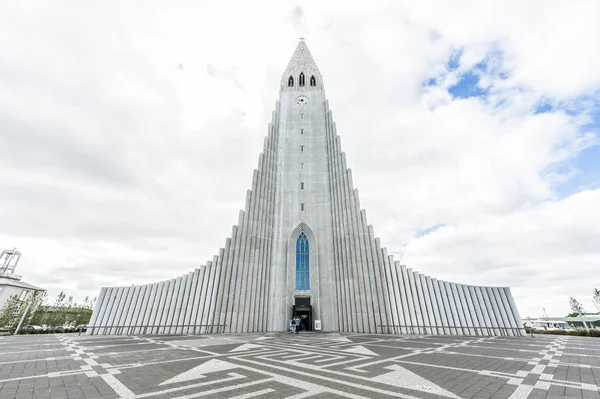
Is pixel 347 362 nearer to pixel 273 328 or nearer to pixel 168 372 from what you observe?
pixel 168 372

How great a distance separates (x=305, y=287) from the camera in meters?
27.7

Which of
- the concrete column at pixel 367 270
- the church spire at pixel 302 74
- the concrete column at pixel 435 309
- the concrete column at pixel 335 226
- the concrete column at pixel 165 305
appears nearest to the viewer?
the concrete column at pixel 435 309

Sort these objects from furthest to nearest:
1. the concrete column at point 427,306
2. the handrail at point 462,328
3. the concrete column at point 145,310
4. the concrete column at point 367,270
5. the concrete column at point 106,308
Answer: the concrete column at point 106,308 → the concrete column at point 145,310 → the concrete column at point 427,306 → the concrete column at point 367,270 → the handrail at point 462,328

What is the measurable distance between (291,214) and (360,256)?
9604 mm

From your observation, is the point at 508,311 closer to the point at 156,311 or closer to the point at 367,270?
the point at 367,270

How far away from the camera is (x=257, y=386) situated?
238 inches

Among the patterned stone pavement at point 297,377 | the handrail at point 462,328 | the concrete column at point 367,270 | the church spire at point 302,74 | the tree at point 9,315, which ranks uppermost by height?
the church spire at point 302,74

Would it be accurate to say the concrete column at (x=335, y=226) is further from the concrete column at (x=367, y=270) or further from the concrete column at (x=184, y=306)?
the concrete column at (x=184, y=306)

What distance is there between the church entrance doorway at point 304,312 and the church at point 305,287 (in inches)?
4.4

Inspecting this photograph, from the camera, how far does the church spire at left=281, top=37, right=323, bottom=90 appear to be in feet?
127

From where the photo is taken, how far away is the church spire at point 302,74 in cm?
3866

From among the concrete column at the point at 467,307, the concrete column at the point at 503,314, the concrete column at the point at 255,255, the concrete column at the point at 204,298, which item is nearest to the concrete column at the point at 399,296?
the concrete column at the point at 467,307

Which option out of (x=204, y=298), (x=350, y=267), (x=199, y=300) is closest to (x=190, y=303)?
(x=199, y=300)

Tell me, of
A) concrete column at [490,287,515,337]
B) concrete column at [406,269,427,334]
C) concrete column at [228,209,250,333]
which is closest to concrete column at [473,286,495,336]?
concrete column at [490,287,515,337]
